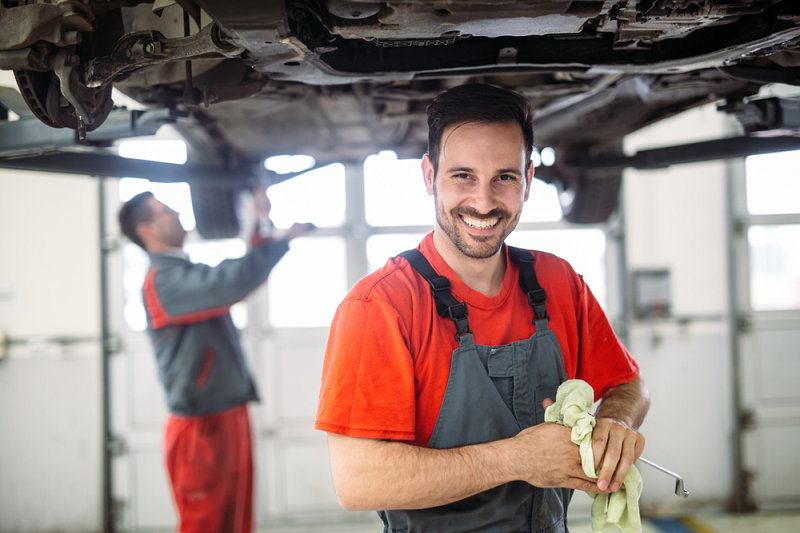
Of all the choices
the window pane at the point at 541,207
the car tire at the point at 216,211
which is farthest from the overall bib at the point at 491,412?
the window pane at the point at 541,207

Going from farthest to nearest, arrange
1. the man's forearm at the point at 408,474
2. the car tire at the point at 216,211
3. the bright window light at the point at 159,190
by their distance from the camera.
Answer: the bright window light at the point at 159,190
the car tire at the point at 216,211
the man's forearm at the point at 408,474

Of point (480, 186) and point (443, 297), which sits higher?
A: point (480, 186)

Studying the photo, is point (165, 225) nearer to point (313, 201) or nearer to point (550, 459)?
point (313, 201)

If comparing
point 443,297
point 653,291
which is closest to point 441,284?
point 443,297

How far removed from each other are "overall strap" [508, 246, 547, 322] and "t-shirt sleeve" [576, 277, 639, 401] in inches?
6.0

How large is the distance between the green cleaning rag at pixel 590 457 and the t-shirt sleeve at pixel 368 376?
0.31 metres

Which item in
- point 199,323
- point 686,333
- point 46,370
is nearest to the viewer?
point 199,323

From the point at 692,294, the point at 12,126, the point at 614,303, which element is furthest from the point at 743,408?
the point at 12,126

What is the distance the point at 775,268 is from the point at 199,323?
13.3ft

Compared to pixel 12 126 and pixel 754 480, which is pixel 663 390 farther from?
pixel 12 126

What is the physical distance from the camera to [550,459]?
3.33ft

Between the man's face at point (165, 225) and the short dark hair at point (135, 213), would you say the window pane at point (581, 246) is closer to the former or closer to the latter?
the man's face at point (165, 225)

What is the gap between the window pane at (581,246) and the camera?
12.7 ft

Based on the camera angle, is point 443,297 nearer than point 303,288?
Yes
